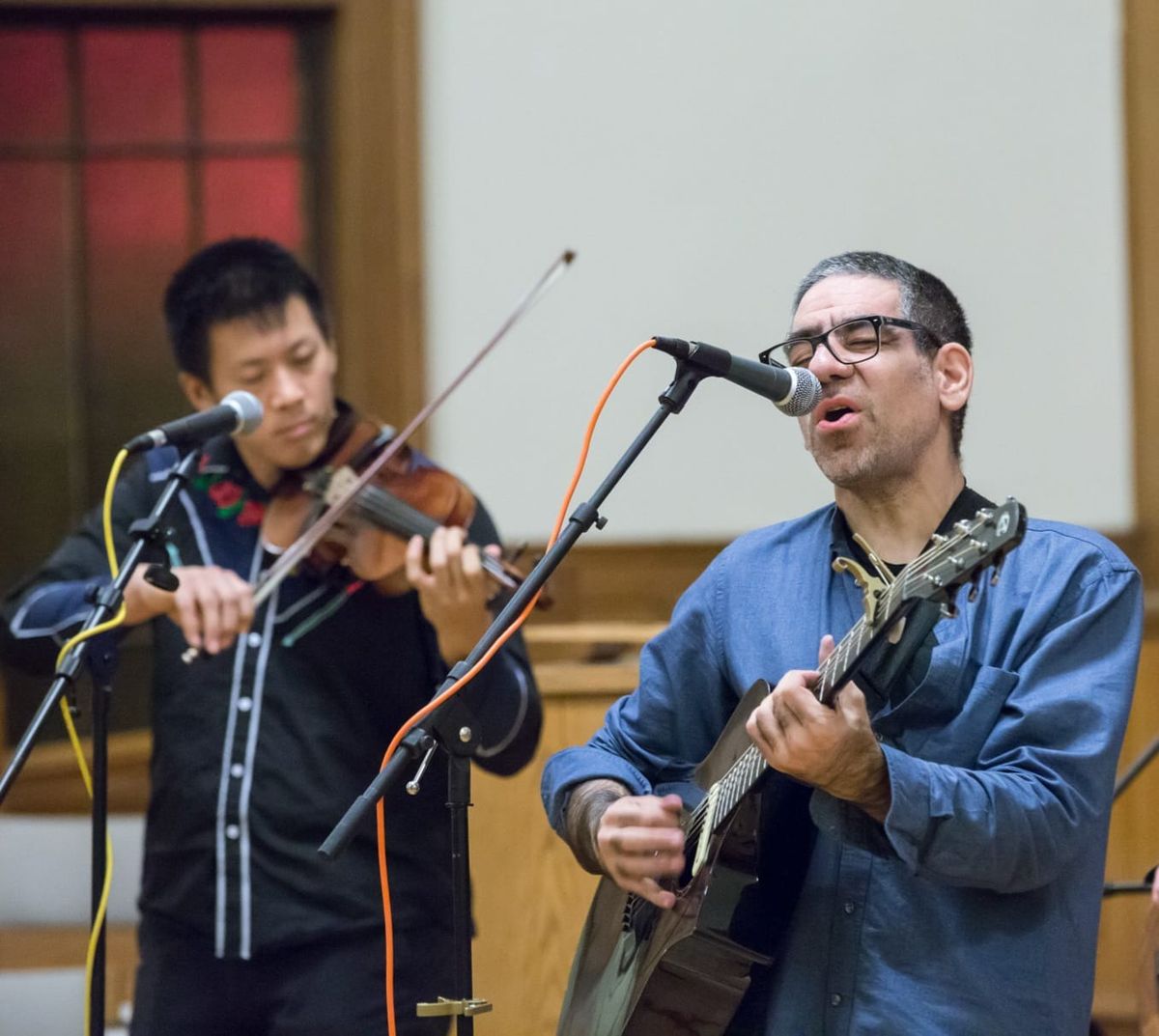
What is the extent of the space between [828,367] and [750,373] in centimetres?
17

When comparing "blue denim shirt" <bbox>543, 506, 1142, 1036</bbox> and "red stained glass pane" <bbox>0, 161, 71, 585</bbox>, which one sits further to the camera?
"red stained glass pane" <bbox>0, 161, 71, 585</bbox>

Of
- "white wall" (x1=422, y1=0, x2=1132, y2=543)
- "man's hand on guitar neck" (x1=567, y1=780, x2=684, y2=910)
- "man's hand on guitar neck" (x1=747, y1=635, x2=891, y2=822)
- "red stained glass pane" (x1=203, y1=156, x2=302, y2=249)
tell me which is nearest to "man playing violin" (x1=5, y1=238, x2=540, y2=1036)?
"man's hand on guitar neck" (x1=567, y1=780, x2=684, y2=910)

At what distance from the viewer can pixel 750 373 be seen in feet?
5.62

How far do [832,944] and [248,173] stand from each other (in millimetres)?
2716

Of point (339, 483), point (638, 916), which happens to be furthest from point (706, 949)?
point (339, 483)

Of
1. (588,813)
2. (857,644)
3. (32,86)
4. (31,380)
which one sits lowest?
(588,813)

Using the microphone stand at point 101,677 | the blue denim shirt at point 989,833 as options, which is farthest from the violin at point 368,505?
the blue denim shirt at point 989,833

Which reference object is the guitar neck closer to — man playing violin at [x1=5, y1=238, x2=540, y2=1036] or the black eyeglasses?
the black eyeglasses

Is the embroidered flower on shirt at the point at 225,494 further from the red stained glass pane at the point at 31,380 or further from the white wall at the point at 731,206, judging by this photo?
the red stained glass pane at the point at 31,380

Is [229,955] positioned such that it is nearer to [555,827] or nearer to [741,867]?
[555,827]

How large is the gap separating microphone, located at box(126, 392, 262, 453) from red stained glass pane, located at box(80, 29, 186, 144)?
1915mm

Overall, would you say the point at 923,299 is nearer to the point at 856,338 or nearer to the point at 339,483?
the point at 856,338

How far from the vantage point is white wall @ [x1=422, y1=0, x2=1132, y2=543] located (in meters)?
3.71

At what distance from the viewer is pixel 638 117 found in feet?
12.4
